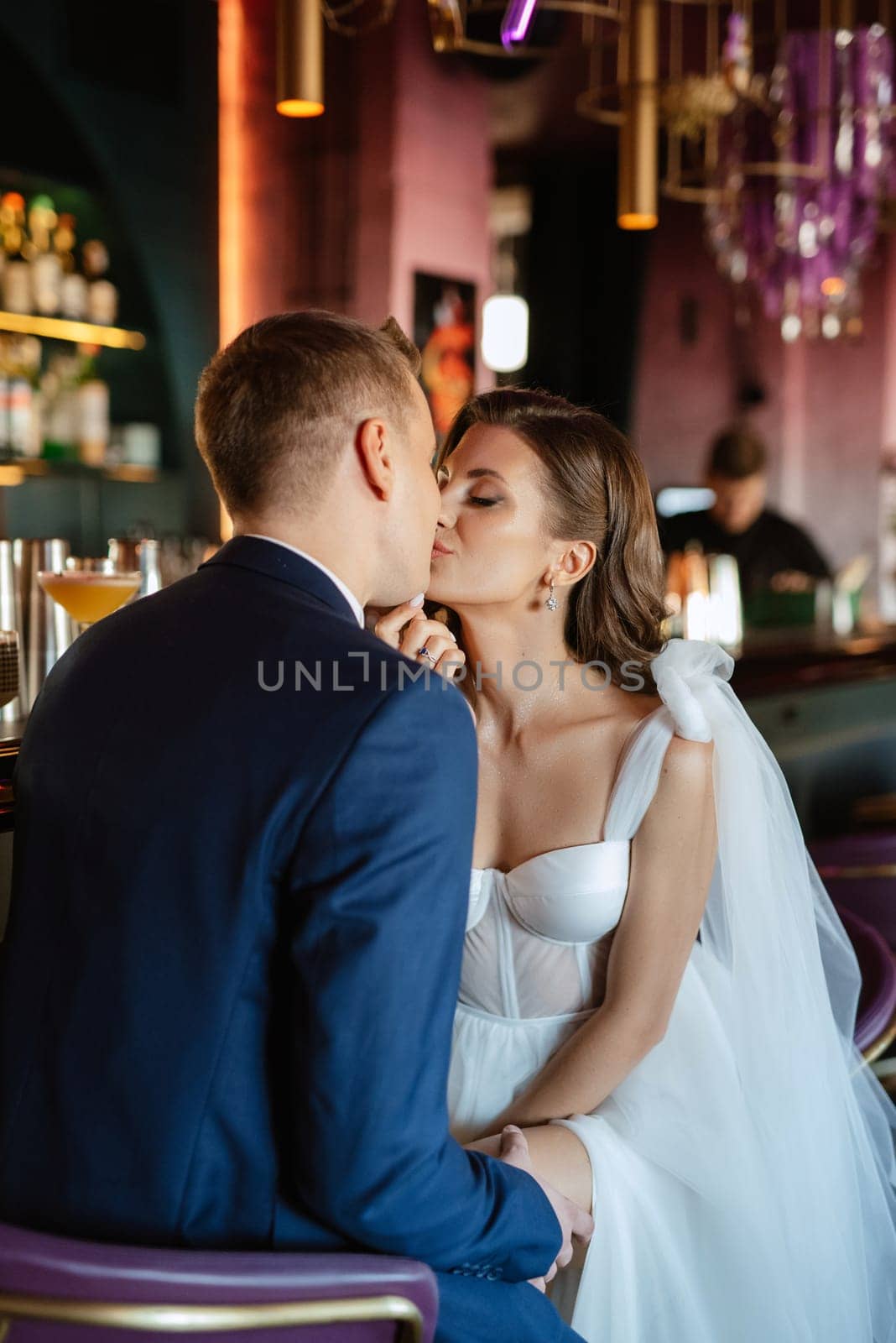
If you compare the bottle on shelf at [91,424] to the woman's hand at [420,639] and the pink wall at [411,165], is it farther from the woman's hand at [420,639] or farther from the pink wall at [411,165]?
the woman's hand at [420,639]

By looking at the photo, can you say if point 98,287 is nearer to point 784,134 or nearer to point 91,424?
point 91,424

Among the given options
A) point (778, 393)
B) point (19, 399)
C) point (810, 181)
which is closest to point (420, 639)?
point (19, 399)

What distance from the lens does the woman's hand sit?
5.74ft

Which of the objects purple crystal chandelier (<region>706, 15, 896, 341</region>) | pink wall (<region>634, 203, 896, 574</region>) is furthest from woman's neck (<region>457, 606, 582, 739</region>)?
pink wall (<region>634, 203, 896, 574</region>)

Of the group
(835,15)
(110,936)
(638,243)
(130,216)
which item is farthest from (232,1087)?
(638,243)

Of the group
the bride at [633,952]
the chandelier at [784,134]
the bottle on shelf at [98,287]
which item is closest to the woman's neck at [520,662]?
the bride at [633,952]

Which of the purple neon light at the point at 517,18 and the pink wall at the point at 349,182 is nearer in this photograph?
the purple neon light at the point at 517,18

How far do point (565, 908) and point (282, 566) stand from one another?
803 mm

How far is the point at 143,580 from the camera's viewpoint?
2.29 metres

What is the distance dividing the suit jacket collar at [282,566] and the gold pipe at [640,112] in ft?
6.86

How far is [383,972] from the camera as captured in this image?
1.09 meters

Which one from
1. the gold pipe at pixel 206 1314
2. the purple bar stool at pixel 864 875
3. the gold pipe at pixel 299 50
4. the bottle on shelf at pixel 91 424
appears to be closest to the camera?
the gold pipe at pixel 206 1314

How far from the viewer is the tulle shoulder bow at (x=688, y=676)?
187cm

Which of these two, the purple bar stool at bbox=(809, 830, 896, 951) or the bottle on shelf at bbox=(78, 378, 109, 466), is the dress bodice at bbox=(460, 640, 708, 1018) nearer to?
the purple bar stool at bbox=(809, 830, 896, 951)
